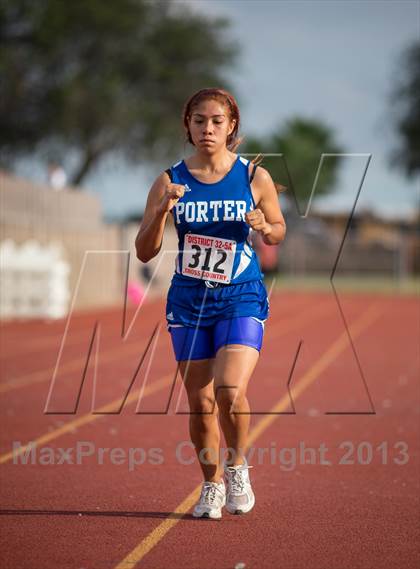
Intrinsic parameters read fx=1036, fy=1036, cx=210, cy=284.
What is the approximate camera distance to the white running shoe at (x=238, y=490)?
5.42m

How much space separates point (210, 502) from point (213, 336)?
2.89 ft

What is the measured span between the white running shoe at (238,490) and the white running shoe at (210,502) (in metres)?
0.06

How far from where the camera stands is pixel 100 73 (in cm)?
4894

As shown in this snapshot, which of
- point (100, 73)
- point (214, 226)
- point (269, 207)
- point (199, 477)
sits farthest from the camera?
point (100, 73)

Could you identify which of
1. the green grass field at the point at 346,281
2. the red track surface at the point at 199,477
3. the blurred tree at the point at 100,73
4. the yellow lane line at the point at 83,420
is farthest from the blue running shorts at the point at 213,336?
the green grass field at the point at 346,281

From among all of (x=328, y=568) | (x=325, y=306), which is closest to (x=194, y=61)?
(x=325, y=306)

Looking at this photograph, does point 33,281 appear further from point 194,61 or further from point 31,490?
point 194,61

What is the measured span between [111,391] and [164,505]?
5.15 meters

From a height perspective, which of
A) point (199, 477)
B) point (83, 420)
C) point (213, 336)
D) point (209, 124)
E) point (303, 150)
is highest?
point (303, 150)

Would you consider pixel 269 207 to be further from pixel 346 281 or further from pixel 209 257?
pixel 346 281

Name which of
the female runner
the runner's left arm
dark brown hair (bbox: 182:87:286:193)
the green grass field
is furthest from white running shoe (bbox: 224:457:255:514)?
the green grass field

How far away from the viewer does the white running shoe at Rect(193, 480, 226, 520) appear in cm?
544

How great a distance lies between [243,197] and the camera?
5.21 meters

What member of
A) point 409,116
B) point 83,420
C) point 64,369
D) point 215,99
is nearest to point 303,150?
point 409,116
